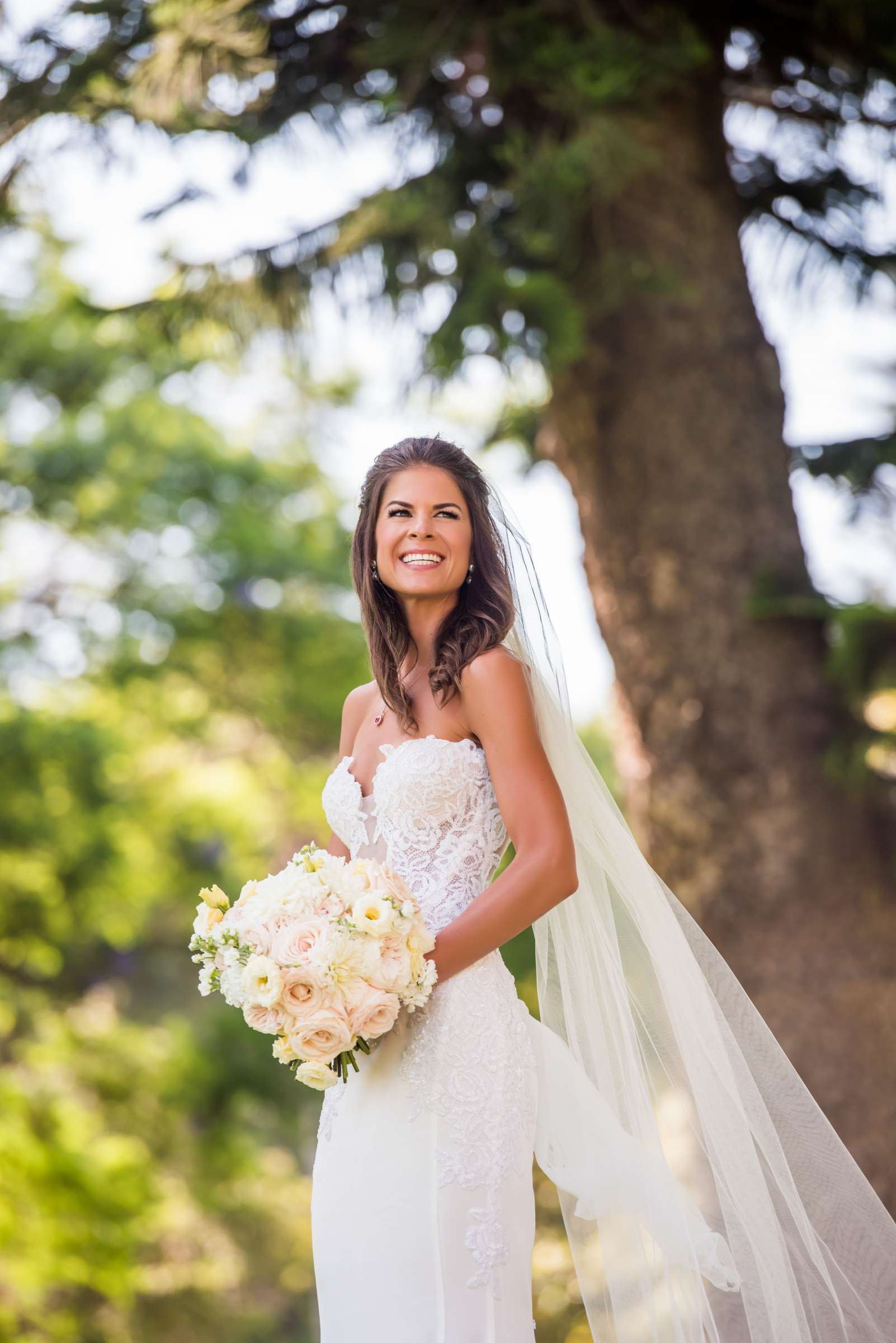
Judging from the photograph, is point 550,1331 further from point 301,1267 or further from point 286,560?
point 301,1267

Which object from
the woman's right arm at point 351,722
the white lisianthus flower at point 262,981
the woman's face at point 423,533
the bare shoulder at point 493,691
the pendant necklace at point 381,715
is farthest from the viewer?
the woman's right arm at point 351,722

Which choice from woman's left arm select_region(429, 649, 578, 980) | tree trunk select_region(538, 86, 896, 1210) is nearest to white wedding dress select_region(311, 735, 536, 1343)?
woman's left arm select_region(429, 649, 578, 980)

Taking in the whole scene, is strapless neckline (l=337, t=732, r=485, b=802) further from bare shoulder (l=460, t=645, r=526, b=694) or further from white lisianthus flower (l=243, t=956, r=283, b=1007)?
white lisianthus flower (l=243, t=956, r=283, b=1007)

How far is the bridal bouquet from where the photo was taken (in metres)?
2.25

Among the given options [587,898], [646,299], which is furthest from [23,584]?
[587,898]

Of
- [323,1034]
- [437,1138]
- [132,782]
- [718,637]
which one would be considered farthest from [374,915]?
[132,782]

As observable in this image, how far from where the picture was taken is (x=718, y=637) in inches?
204

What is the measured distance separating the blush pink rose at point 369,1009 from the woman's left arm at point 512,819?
15 cm

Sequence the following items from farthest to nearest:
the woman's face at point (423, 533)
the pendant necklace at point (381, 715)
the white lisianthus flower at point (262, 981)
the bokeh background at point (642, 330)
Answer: the bokeh background at point (642, 330), the pendant necklace at point (381, 715), the woman's face at point (423, 533), the white lisianthus flower at point (262, 981)

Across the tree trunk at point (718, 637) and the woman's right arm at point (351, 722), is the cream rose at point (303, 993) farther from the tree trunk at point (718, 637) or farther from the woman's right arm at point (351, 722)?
the tree trunk at point (718, 637)

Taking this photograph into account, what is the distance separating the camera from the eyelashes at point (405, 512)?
2799 mm

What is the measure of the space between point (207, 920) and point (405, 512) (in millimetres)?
1016

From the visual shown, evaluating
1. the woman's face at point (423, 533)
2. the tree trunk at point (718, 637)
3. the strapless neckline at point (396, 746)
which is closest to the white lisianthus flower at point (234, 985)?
the strapless neckline at point (396, 746)

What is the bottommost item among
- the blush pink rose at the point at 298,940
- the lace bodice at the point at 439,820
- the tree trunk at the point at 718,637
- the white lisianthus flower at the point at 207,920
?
the blush pink rose at the point at 298,940
